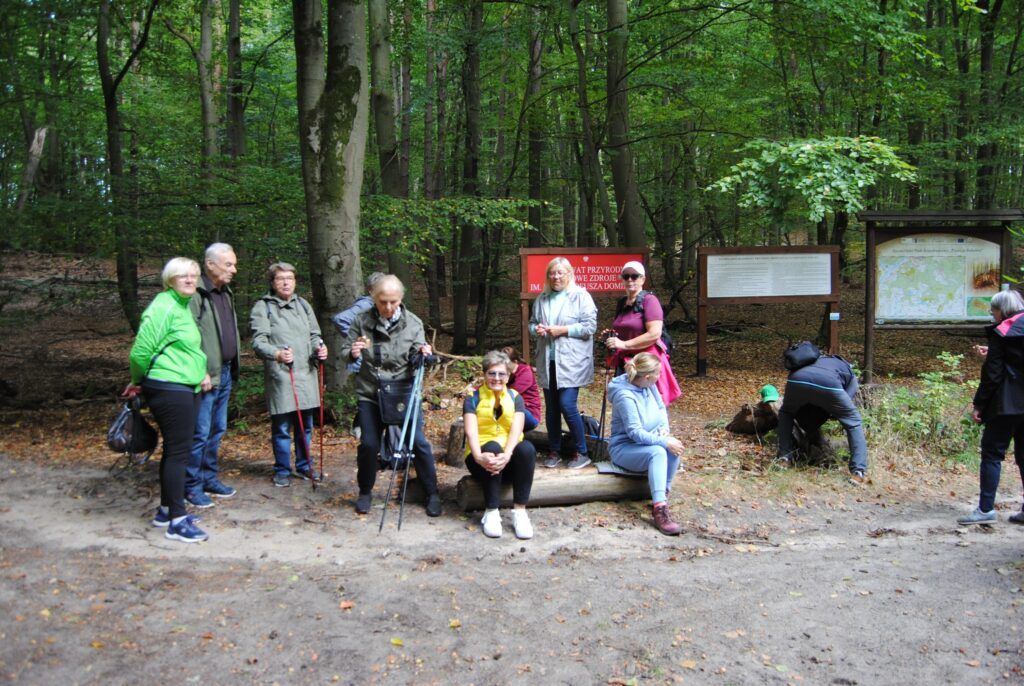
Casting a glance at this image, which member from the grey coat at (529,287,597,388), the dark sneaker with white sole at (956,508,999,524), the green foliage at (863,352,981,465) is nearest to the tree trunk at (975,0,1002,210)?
the green foliage at (863,352,981,465)

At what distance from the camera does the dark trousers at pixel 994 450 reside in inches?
210

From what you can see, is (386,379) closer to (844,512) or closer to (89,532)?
(89,532)

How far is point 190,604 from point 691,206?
13.8 metres

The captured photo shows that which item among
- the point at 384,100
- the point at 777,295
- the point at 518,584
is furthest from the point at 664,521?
the point at 384,100

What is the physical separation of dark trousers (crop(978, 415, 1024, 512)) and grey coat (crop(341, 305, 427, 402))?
13.0 feet

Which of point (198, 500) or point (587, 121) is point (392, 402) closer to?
point (198, 500)

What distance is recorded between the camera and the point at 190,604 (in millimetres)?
3848

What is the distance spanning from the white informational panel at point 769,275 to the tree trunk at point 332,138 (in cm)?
525

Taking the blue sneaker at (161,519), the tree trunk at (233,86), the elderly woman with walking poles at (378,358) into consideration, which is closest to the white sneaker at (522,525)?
the elderly woman with walking poles at (378,358)

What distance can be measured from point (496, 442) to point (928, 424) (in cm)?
479

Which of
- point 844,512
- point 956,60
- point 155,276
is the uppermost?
point 956,60

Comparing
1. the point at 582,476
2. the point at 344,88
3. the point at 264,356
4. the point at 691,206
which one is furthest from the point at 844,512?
the point at 691,206

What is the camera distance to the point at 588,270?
32.1 ft

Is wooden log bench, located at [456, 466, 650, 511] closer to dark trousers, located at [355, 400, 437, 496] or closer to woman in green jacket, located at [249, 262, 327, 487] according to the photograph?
dark trousers, located at [355, 400, 437, 496]
